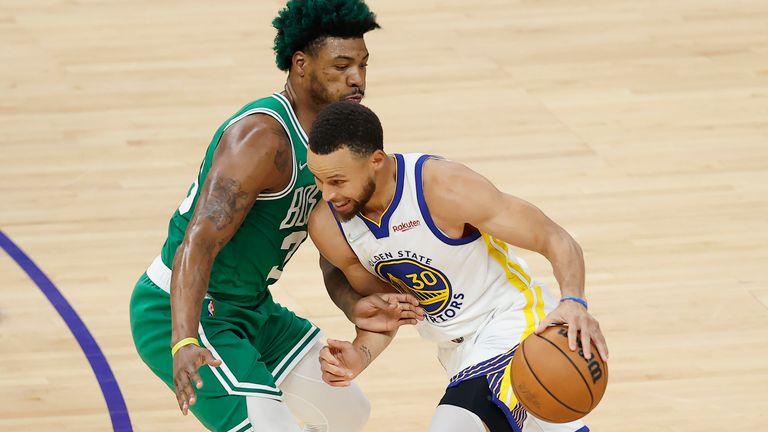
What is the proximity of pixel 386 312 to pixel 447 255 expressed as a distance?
1.04 ft

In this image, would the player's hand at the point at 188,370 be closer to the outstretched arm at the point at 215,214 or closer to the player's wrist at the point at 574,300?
the outstretched arm at the point at 215,214

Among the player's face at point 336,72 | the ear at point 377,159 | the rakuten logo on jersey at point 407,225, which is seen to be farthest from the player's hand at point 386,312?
the player's face at point 336,72

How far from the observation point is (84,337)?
22.1 feet

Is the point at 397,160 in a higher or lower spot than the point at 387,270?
higher

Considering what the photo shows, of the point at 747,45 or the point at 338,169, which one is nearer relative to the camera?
the point at 338,169

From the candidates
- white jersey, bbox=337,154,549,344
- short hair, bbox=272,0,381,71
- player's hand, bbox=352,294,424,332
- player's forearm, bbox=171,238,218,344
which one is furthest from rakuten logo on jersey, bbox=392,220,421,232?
short hair, bbox=272,0,381,71

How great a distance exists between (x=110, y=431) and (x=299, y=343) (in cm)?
140

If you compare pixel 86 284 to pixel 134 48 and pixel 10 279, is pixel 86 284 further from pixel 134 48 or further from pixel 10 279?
pixel 134 48

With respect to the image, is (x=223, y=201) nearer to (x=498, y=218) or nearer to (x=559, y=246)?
(x=498, y=218)

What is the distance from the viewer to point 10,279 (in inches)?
290

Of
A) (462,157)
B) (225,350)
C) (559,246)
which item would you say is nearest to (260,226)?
Result: (225,350)

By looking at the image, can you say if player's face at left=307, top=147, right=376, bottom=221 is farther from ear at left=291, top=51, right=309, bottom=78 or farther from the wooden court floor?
the wooden court floor

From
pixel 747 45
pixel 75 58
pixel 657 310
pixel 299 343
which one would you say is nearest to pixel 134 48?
pixel 75 58

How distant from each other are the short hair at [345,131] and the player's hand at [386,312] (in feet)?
1.81
